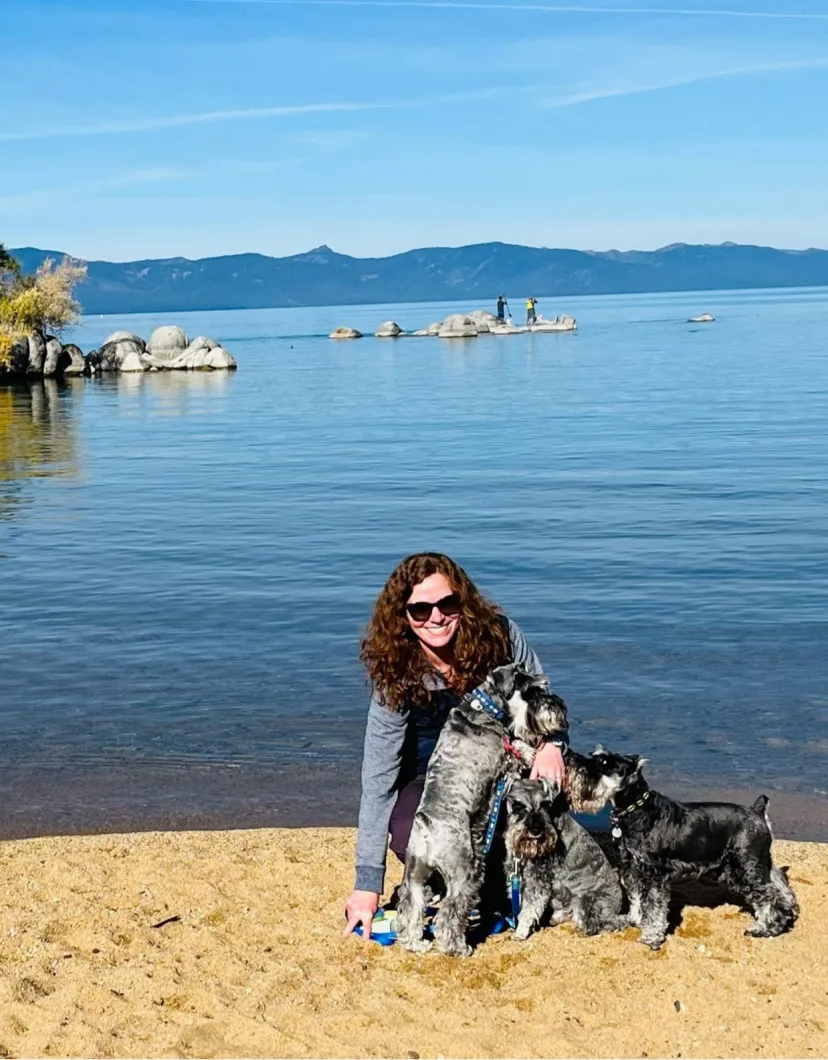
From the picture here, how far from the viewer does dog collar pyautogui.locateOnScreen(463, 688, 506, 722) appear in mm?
5863

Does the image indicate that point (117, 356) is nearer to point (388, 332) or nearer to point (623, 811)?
point (388, 332)

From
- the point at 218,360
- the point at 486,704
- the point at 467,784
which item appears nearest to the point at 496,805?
the point at 467,784

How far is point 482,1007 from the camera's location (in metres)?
5.95

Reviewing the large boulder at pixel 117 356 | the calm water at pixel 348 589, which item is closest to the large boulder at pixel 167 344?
the large boulder at pixel 117 356

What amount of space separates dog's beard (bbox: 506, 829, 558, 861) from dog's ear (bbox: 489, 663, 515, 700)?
2.61 ft

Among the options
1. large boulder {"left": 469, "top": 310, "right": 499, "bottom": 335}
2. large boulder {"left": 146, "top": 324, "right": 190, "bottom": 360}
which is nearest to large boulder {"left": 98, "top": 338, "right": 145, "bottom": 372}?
large boulder {"left": 146, "top": 324, "right": 190, "bottom": 360}

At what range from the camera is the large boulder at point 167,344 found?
275 ft

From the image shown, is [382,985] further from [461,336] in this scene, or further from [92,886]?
[461,336]

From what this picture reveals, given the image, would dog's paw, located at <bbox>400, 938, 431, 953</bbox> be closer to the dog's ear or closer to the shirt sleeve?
the shirt sleeve

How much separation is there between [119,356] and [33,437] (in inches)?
1643

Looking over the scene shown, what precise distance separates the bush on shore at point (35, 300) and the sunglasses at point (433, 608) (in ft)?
223

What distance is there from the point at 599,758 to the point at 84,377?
74314 mm

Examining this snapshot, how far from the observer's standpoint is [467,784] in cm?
604

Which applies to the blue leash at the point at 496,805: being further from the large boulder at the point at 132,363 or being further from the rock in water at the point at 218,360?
the large boulder at the point at 132,363
